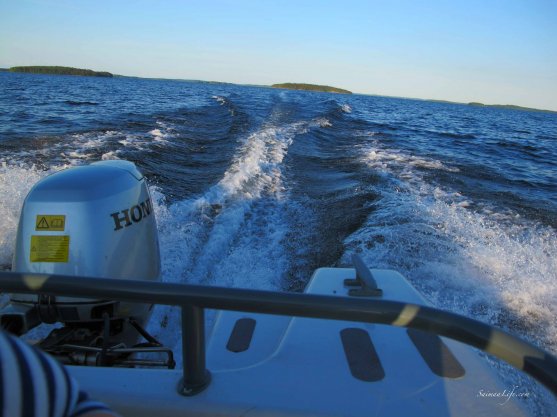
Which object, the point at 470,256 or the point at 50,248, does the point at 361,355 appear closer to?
the point at 50,248

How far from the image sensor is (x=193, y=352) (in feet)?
4.15

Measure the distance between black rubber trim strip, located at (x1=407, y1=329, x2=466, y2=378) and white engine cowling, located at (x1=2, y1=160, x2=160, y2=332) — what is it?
4.68 ft

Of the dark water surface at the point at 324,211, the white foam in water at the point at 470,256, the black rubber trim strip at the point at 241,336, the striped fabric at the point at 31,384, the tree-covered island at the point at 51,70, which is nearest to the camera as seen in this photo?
the striped fabric at the point at 31,384

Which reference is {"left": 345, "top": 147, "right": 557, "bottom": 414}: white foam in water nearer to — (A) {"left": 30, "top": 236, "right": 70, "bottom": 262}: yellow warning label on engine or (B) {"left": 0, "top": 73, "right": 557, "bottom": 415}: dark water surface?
(B) {"left": 0, "top": 73, "right": 557, "bottom": 415}: dark water surface

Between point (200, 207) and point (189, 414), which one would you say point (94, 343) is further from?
point (200, 207)

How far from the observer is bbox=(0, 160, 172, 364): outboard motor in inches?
79.2

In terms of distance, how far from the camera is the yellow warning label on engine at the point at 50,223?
7.31 ft

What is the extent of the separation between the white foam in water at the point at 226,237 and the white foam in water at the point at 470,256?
39.9 inches

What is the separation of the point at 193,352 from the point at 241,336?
652 millimetres

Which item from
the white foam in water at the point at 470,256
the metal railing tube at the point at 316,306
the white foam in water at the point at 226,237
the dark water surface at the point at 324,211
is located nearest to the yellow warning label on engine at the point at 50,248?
the white foam in water at the point at 226,237

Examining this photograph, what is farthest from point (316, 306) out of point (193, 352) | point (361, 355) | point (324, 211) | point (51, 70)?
point (51, 70)

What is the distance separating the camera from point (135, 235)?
251 centimetres

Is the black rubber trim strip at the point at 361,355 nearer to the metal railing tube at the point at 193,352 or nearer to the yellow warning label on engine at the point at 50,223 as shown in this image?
the metal railing tube at the point at 193,352

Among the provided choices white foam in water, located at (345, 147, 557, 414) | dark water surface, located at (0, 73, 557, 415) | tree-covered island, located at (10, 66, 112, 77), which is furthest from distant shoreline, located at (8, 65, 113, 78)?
white foam in water, located at (345, 147, 557, 414)
